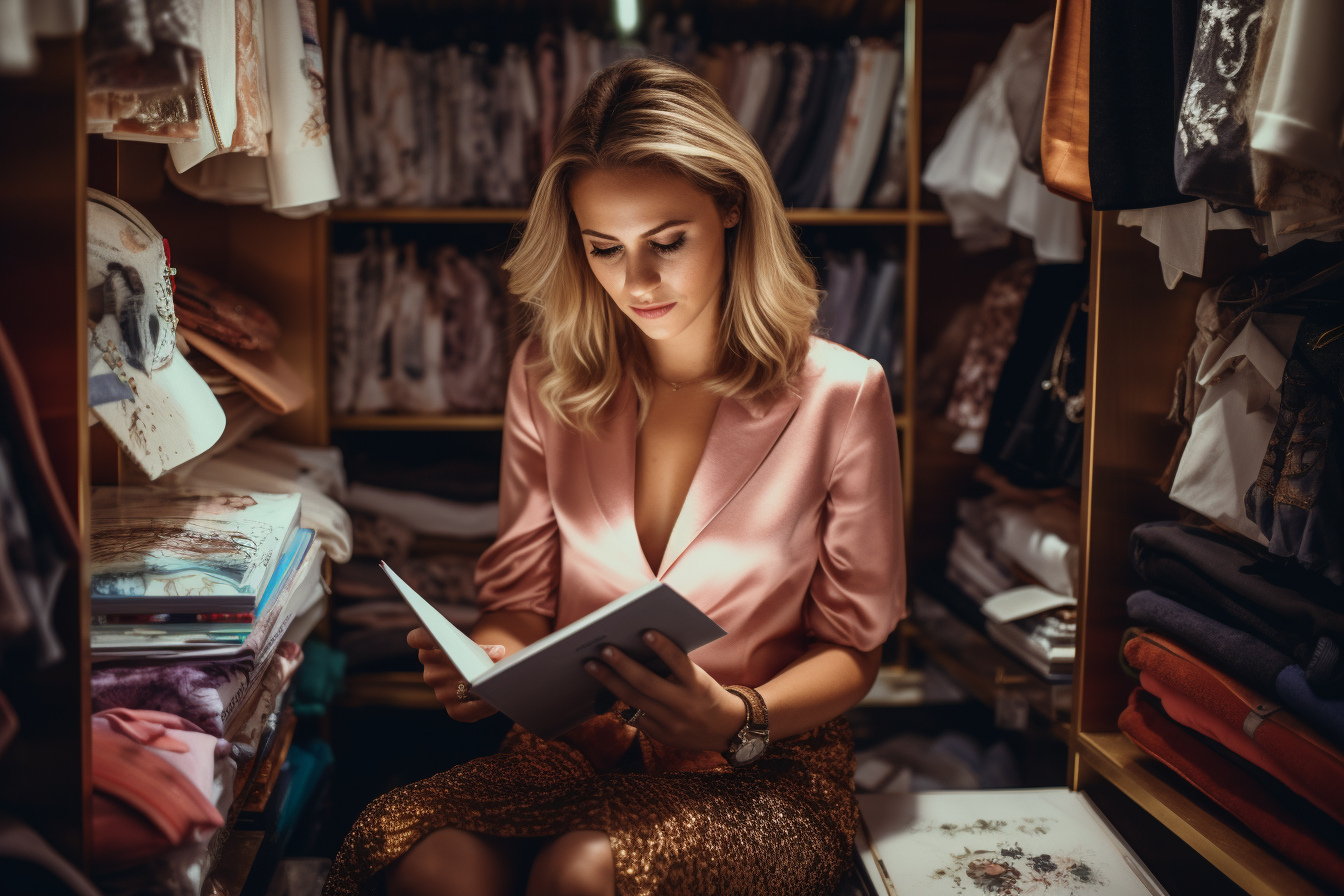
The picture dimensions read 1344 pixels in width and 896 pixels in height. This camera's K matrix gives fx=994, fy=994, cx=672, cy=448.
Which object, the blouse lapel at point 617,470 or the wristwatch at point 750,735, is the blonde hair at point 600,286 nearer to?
the blouse lapel at point 617,470

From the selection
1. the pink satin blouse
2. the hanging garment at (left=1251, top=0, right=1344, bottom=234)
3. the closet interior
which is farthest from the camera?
the closet interior

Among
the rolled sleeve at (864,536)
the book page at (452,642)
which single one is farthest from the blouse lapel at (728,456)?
the book page at (452,642)

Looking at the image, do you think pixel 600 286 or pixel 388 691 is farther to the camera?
pixel 388 691

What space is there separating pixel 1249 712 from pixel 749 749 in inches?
25.6

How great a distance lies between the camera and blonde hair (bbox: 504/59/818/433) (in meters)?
1.36

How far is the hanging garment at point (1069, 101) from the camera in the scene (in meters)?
1.45

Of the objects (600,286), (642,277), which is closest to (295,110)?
(600,286)

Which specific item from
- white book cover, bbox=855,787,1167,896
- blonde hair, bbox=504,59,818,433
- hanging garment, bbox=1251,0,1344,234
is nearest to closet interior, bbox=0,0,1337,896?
white book cover, bbox=855,787,1167,896

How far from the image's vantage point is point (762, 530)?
4.67ft

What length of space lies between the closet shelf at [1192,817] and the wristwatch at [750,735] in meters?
0.62

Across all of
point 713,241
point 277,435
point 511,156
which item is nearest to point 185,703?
point 713,241

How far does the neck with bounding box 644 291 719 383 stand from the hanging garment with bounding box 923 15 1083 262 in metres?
0.93

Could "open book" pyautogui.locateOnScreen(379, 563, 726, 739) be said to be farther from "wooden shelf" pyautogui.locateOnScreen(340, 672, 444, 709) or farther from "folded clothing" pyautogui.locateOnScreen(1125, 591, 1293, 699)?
"wooden shelf" pyautogui.locateOnScreen(340, 672, 444, 709)

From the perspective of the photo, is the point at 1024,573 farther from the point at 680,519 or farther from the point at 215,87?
the point at 215,87
